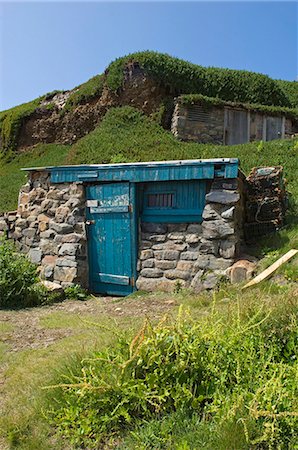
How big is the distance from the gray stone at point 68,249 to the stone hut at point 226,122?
879 centimetres

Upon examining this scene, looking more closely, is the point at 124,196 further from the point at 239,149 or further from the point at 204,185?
the point at 239,149

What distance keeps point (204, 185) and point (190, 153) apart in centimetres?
620

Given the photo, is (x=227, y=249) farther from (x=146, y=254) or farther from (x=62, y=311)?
(x=62, y=311)

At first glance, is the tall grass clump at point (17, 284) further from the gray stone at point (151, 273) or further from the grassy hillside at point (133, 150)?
the grassy hillside at point (133, 150)

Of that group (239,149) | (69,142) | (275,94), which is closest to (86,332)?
(239,149)

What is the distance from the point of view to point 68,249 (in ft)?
26.4

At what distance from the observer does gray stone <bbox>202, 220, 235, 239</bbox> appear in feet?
22.2

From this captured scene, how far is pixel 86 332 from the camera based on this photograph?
196 inches

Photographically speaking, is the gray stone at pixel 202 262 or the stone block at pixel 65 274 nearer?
the gray stone at pixel 202 262

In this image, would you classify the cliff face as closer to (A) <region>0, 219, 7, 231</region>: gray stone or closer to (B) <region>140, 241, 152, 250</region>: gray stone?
(A) <region>0, 219, 7, 231</region>: gray stone

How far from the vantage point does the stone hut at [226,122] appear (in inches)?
621

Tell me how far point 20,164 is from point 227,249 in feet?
47.5

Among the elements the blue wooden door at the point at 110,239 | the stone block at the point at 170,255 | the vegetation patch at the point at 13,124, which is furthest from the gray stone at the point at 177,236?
the vegetation patch at the point at 13,124

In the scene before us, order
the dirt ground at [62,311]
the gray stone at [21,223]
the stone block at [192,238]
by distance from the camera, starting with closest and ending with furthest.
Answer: the dirt ground at [62,311] → the stone block at [192,238] → the gray stone at [21,223]
